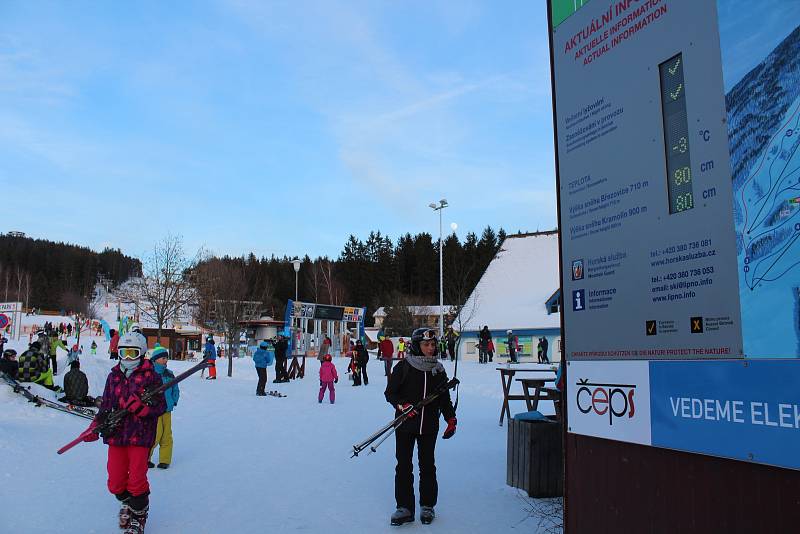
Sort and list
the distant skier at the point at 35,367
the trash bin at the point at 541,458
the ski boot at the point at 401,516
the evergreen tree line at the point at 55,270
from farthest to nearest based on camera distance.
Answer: the evergreen tree line at the point at 55,270 < the distant skier at the point at 35,367 < the trash bin at the point at 541,458 < the ski boot at the point at 401,516

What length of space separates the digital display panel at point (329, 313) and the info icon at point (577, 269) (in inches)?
1258

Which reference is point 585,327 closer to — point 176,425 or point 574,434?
point 574,434

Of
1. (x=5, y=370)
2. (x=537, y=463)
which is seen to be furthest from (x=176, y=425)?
(x=537, y=463)

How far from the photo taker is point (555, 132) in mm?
4816

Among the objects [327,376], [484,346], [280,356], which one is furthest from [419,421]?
[484,346]

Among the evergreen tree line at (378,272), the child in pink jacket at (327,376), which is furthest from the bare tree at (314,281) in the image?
the child in pink jacket at (327,376)

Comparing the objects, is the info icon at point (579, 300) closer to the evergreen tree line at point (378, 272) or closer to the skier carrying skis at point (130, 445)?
the skier carrying skis at point (130, 445)

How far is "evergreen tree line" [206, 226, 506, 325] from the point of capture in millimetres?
82312

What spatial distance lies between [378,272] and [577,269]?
277ft

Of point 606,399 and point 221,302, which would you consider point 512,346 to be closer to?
point 606,399

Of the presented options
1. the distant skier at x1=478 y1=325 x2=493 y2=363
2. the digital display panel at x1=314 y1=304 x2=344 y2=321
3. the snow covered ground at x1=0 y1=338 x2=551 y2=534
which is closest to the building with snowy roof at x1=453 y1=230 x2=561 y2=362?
the distant skier at x1=478 y1=325 x2=493 y2=363

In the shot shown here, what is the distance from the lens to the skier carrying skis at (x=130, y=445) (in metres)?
5.16

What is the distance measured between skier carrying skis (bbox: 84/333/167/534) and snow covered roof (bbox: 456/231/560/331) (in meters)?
32.1

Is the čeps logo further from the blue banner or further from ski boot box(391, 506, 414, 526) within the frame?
ski boot box(391, 506, 414, 526)
